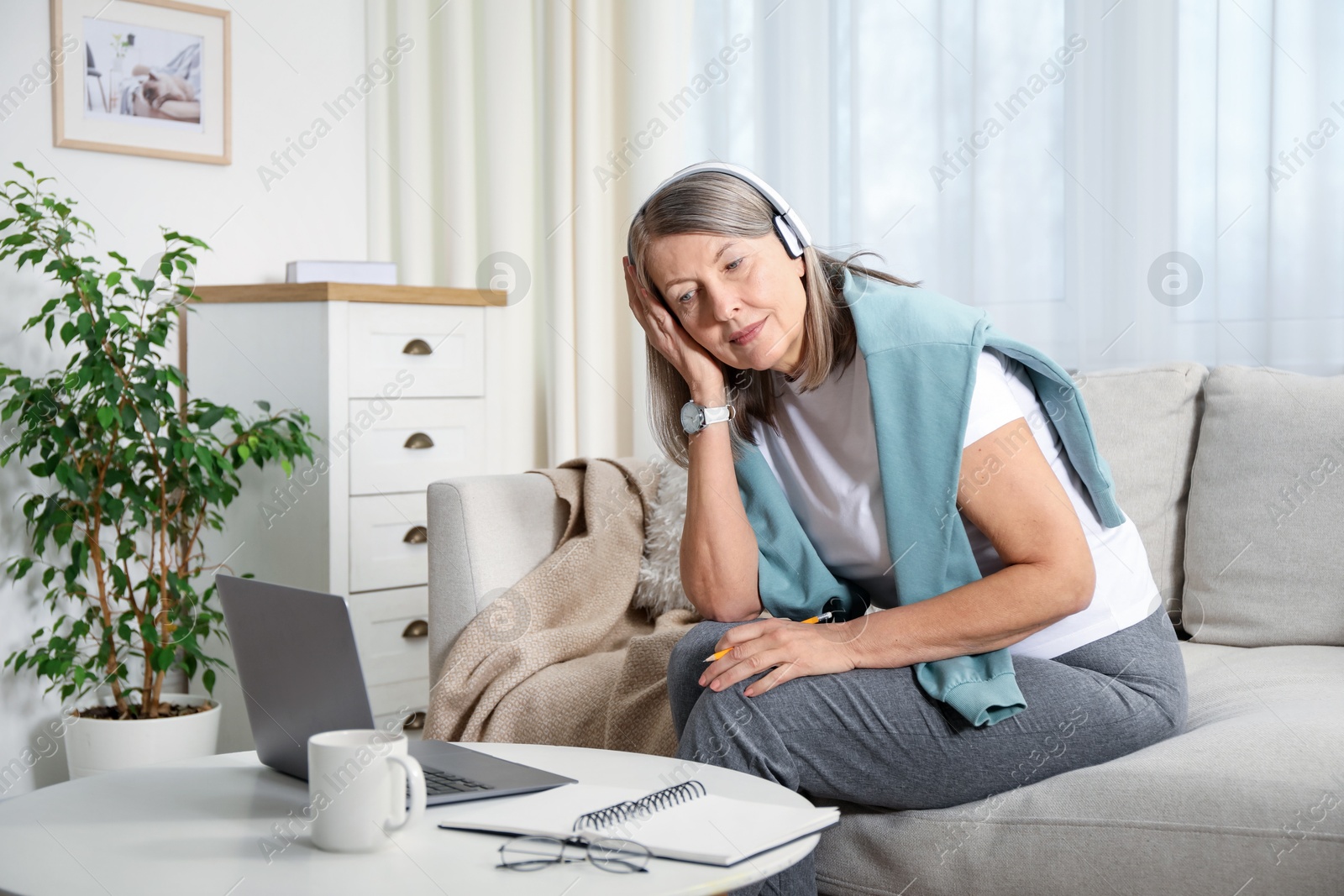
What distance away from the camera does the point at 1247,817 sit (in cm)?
110

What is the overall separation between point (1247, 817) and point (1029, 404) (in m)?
0.45

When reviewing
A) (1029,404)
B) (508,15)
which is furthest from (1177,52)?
(508,15)

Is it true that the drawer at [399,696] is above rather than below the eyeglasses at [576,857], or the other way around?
below

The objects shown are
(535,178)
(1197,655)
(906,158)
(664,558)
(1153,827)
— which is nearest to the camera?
(1153,827)

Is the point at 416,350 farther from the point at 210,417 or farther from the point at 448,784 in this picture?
the point at 448,784

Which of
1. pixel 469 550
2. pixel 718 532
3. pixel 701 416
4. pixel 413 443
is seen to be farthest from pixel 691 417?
pixel 413 443

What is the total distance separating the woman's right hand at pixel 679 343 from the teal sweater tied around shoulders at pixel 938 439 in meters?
0.21

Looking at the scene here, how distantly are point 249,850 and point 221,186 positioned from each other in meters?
2.23

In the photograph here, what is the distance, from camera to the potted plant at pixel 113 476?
2.24 metres

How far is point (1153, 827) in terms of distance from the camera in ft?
3.72

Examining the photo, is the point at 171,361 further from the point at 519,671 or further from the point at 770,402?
the point at 770,402

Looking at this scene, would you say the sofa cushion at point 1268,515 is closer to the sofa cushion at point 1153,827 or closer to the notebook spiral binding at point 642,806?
the sofa cushion at point 1153,827

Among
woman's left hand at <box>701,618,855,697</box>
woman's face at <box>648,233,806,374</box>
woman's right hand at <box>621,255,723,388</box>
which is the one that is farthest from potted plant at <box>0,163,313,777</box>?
woman's left hand at <box>701,618,855,697</box>

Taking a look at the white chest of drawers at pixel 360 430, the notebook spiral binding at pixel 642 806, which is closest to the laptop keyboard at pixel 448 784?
the notebook spiral binding at pixel 642 806
